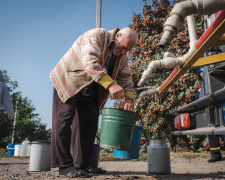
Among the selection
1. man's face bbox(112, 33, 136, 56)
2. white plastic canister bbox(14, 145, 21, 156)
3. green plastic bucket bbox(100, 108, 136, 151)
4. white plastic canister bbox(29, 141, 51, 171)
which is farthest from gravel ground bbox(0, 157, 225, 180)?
white plastic canister bbox(14, 145, 21, 156)

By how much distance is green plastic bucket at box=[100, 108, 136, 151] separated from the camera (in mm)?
2205

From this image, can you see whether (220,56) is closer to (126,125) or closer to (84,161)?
(126,125)

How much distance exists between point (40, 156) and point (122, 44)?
2.10 meters

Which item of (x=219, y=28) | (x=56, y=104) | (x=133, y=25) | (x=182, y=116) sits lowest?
(x=182, y=116)

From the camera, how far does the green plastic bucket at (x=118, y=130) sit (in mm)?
2205

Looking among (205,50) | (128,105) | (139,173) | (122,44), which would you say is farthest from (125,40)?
(139,173)

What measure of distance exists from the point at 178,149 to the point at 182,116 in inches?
212

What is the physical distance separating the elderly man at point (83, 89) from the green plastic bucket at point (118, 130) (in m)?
0.28

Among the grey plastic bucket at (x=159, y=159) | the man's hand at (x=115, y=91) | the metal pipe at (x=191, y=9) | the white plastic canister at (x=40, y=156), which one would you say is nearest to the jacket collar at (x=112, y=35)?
the man's hand at (x=115, y=91)

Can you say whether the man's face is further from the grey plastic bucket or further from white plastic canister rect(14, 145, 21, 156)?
white plastic canister rect(14, 145, 21, 156)

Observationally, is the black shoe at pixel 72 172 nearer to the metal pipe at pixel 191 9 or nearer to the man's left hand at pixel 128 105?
the man's left hand at pixel 128 105

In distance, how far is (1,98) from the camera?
4.82 m

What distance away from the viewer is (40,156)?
3232mm

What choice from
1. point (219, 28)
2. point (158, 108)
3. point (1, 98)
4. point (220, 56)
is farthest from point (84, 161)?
point (158, 108)
